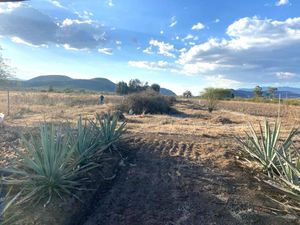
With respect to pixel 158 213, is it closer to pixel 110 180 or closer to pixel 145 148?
pixel 110 180

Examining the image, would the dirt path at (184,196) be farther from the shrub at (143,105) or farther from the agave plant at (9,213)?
the shrub at (143,105)

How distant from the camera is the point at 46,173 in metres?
6.80

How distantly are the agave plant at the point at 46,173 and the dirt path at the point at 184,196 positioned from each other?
24.5 inches

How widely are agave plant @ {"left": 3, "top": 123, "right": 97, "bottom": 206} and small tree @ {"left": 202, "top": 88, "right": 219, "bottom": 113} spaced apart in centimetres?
2973

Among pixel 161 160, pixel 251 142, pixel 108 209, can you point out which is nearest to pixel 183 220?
pixel 108 209

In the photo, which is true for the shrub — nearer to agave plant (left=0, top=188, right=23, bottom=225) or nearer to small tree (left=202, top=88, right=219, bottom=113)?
small tree (left=202, top=88, right=219, bottom=113)

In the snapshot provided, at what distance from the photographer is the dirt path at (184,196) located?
6258mm

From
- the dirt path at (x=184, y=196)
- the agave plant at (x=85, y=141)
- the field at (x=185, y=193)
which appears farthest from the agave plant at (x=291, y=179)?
the agave plant at (x=85, y=141)

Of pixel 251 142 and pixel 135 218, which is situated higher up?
pixel 251 142

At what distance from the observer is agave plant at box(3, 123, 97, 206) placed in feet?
21.5

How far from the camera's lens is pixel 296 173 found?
6.76m

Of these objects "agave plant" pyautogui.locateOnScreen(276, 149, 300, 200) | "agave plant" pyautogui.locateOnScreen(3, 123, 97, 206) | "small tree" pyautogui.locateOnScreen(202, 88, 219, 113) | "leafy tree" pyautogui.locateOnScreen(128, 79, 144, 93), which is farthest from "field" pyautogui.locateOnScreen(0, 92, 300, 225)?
"leafy tree" pyautogui.locateOnScreen(128, 79, 144, 93)

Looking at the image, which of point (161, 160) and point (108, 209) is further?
point (161, 160)

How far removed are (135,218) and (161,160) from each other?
3345 millimetres
